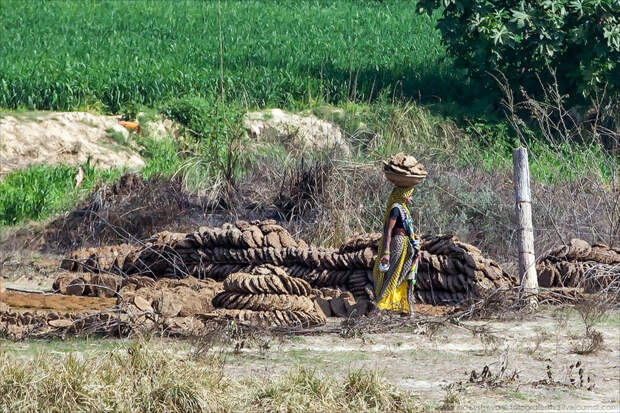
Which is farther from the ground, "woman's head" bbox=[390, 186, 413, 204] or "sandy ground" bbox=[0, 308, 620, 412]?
"woman's head" bbox=[390, 186, 413, 204]

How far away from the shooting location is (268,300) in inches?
341

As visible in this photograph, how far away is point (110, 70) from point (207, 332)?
13.4m

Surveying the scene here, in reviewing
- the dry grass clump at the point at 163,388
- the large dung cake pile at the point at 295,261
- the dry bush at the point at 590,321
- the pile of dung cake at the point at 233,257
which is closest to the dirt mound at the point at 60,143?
the pile of dung cake at the point at 233,257

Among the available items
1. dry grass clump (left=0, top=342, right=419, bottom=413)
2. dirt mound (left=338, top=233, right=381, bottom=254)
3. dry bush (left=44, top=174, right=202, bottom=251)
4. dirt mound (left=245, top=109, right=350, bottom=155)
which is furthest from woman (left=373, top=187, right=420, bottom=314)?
dirt mound (left=245, top=109, right=350, bottom=155)

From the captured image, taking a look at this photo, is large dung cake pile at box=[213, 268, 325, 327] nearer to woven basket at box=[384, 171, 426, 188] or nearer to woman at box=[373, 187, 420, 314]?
woman at box=[373, 187, 420, 314]

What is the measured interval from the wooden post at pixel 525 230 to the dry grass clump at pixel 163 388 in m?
3.10

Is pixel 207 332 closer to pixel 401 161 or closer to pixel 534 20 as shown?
pixel 401 161

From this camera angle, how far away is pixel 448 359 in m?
7.63

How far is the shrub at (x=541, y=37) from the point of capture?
56.7 feet

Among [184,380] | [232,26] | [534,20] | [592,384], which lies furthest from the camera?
[232,26]

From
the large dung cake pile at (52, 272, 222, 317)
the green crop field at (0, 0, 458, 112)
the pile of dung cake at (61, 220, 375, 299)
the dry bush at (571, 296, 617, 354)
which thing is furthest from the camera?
the green crop field at (0, 0, 458, 112)

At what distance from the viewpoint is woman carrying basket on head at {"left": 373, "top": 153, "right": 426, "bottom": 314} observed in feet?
28.3

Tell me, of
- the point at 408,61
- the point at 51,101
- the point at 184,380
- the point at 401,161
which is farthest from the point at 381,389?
the point at 408,61

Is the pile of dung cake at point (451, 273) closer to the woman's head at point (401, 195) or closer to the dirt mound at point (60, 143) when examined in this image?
the woman's head at point (401, 195)
